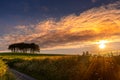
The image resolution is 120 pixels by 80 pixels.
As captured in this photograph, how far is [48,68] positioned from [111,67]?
14.2 m

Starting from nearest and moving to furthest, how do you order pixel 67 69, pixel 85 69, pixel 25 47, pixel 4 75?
pixel 85 69 < pixel 4 75 < pixel 67 69 < pixel 25 47

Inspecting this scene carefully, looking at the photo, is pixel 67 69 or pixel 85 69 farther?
pixel 67 69

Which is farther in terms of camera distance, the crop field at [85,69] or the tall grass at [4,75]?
the tall grass at [4,75]

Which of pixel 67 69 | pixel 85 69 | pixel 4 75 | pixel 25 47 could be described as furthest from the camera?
pixel 25 47

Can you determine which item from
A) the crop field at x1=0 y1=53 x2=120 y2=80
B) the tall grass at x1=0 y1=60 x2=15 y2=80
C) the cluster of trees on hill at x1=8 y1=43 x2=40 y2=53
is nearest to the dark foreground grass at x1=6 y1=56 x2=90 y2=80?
the crop field at x1=0 y1=53 x2=120 y2=80

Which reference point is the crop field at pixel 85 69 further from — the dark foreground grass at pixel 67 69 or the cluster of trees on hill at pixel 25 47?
the cluster of trees on hill at pixel 25 47

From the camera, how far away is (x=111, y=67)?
24.8m

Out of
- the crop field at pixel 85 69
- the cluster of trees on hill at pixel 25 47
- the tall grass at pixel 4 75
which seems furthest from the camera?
the cluster of trees on hill at pixel 25 47

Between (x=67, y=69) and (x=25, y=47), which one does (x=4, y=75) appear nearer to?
(x=67, y=69)

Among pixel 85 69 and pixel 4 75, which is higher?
pixel 85 69

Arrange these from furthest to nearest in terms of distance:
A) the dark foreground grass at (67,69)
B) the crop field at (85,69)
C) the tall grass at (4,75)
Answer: the dark foreground grass at (67,69)
the tall grass at (4,75)
the crop field at (85,69)

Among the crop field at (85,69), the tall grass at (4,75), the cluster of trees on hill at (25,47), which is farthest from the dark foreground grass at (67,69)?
the cluster of trees on hill at (25,47)

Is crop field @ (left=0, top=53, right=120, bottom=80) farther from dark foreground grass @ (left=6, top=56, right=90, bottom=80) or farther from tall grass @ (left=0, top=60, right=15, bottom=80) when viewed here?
tall grass @ (left=0, top=60, right=15, bottom=80)

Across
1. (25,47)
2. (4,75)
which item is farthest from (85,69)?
(25,47)
